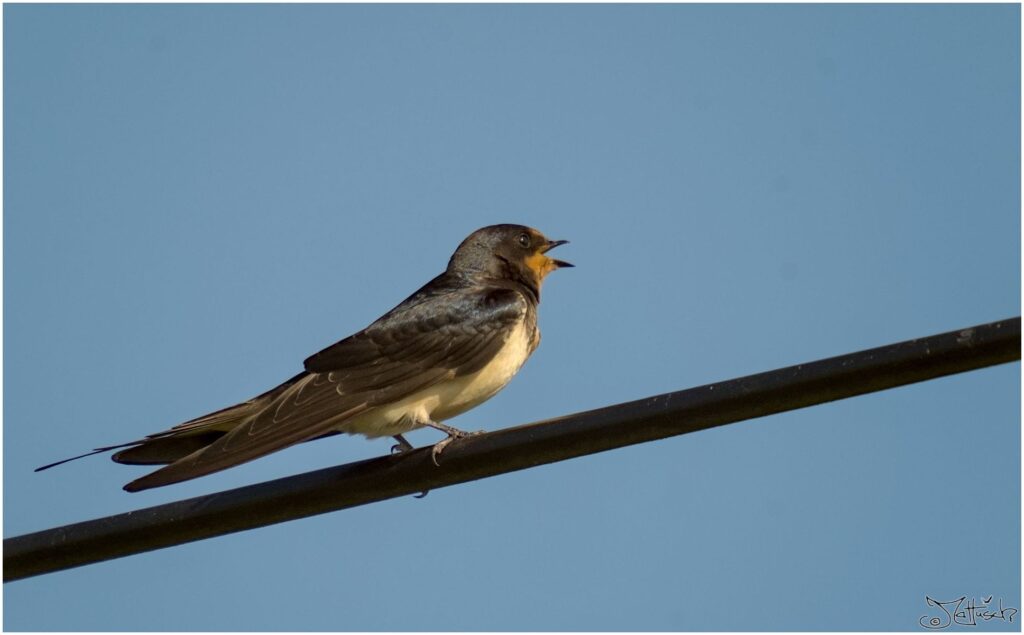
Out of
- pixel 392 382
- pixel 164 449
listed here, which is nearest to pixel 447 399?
pixel 392 382

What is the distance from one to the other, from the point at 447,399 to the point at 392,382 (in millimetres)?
312

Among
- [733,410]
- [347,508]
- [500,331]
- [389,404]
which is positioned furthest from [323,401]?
[733,410]

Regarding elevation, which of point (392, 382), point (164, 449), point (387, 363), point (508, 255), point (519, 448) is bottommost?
point (519, 448)

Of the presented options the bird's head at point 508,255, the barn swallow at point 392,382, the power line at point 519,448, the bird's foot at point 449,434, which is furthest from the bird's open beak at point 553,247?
the power line at point 519,448

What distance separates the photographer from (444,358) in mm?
7242

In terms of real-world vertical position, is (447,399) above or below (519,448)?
above

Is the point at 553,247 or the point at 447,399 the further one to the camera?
the point at 553,247

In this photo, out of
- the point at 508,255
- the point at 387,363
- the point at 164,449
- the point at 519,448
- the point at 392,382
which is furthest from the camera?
the point at 508,255

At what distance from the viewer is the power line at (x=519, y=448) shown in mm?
4156

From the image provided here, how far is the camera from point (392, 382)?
7074 millimetres

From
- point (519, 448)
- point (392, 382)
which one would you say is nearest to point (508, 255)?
point (392, 382)

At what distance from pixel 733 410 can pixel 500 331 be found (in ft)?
10.4

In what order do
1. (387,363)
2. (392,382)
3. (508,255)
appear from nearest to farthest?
(392,382) < (387,363) < (508,255)

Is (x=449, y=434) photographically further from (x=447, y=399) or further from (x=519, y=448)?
(x=519, y=448)
